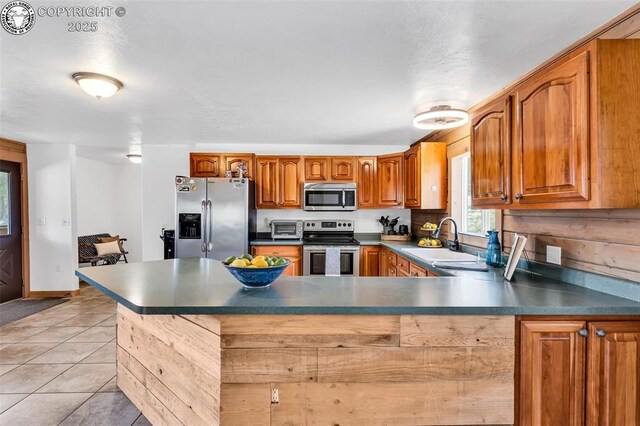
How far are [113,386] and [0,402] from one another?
2.28ft

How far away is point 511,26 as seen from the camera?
1741 mm

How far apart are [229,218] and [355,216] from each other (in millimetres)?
1858

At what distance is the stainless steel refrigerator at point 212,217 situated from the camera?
4.22m

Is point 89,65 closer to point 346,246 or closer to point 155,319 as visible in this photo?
point 155,319

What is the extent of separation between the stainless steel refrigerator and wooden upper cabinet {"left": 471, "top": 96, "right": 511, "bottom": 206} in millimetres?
2812

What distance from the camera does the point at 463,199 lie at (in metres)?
3.59

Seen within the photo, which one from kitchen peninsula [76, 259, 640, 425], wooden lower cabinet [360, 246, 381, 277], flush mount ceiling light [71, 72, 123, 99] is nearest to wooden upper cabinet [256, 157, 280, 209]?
wooden lower cabinet [360, 246, 381, 277]

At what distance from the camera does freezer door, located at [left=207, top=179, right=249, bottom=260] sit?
13.9 feet

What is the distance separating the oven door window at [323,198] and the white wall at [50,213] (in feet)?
11.7

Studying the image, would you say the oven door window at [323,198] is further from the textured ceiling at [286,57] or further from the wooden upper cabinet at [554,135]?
the wooden upper cabinet at [554,135]

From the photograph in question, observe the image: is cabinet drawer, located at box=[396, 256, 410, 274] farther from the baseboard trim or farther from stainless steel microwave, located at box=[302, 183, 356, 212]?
the baseboard trim

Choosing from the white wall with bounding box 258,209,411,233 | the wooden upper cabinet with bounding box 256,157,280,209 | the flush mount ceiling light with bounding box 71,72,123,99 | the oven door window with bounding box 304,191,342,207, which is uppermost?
the flush mount ceiling light with bounding box 71,72,123,99

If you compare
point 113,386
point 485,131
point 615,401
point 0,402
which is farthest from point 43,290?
point 615,401

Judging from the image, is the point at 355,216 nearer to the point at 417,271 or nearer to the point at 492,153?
the point at 417,271
